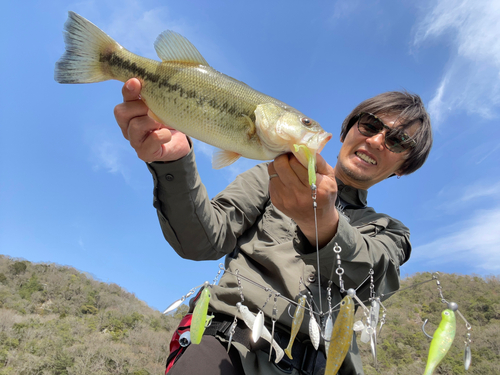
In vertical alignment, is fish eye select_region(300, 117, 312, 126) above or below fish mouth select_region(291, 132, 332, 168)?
above

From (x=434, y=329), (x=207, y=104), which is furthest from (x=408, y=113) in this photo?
(x=434, y=329)

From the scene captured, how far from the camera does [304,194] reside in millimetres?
1815

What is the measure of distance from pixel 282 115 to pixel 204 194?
93cm

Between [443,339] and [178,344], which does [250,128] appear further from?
[178,344]

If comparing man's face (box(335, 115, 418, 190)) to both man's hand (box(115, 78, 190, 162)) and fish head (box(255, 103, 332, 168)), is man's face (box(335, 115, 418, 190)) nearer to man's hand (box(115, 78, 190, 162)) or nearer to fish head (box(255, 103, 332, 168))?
fish head (box(255, 103, 332, 168))

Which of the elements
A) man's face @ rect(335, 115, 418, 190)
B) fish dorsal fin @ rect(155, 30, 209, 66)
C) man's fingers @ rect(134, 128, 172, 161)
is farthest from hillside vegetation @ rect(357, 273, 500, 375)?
fish dorsal fin @ rect(155, 30, 209, 66)

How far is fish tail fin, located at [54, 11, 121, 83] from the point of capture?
1.92 m

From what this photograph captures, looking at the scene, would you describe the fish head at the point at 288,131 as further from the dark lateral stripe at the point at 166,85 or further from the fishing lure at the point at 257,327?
the fishing lure at the point at 257,327

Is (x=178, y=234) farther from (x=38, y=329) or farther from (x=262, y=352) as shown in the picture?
(x=38, y=329)

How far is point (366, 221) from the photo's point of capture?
302cm

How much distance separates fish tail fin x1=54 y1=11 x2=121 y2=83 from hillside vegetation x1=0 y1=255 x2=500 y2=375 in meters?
8.10

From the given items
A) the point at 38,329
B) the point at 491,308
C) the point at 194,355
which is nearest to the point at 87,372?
the point at 38,329

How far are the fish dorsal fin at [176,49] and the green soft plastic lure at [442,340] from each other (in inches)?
79.4

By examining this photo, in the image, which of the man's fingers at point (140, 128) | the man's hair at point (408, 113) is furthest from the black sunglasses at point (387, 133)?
the man's fingers at point (140, 128)
